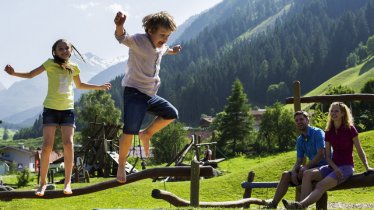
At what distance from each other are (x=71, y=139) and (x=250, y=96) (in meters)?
175

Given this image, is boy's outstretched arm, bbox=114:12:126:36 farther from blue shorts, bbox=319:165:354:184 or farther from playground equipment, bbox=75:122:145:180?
playground equipment, bbox=75:122:145:180

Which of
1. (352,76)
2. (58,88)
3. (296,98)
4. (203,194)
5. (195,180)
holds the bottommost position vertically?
(203,194)

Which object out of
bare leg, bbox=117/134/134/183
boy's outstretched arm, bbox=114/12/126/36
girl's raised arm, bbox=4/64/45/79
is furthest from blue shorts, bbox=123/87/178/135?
girl's raised arm, bbox=4/64/45/79

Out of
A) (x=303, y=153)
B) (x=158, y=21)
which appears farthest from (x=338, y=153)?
(x=158, y=21)

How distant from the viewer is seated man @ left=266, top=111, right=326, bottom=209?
355 inches

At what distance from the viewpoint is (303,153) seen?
9562 millimetres

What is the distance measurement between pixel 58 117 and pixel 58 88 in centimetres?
43

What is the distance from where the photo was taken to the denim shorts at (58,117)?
25.0 feet

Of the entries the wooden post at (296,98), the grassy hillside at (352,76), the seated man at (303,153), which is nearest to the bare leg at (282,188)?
the seated man at (303,153)

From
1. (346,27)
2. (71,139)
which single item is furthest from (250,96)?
(71,139)

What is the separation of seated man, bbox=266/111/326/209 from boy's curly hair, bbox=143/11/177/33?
3521mm

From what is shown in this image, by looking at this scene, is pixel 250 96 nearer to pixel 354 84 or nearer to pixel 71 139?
pixel 354 84

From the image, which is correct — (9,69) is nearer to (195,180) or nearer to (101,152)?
(195,180)

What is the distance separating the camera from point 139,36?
22.7ft
